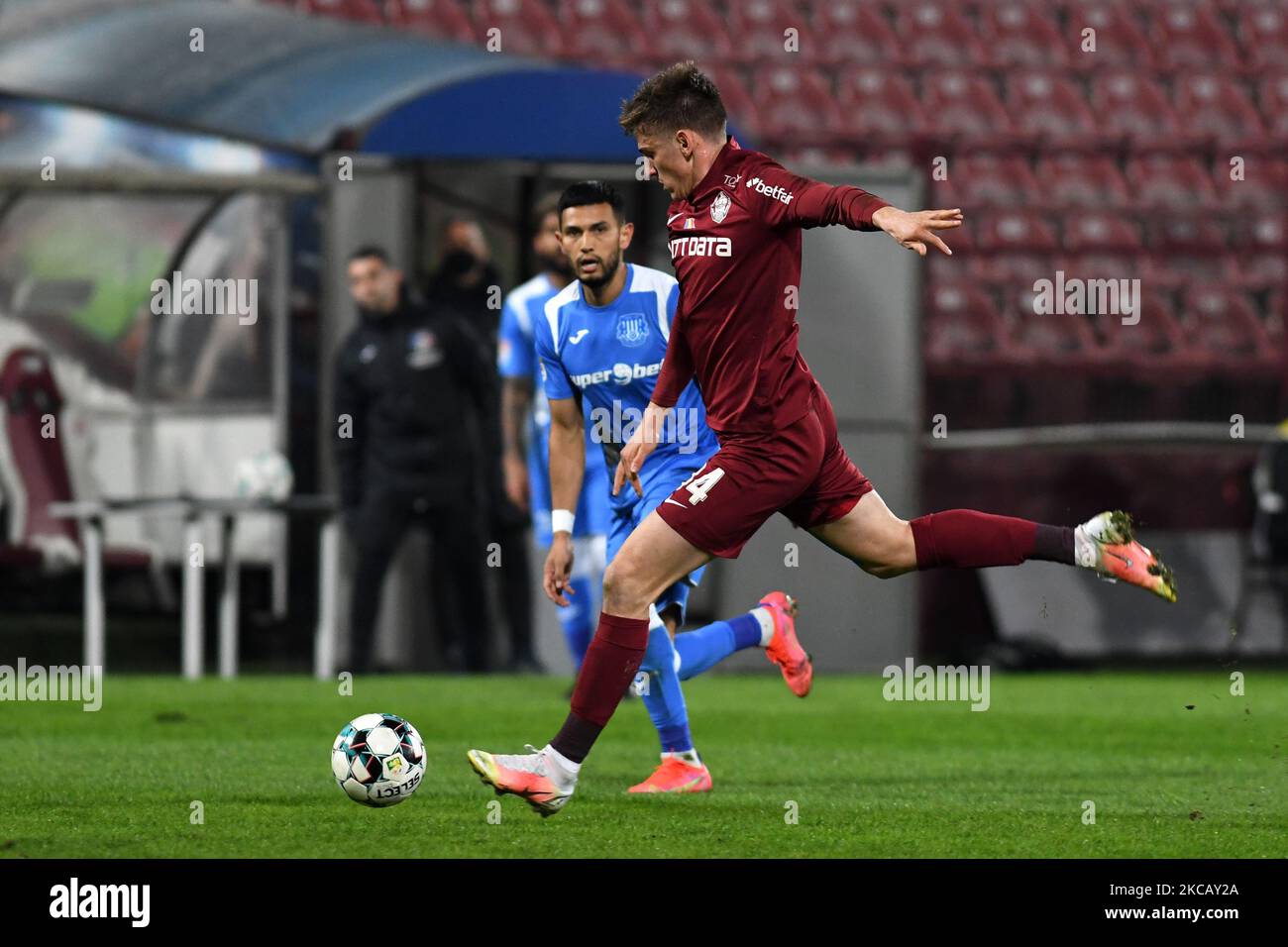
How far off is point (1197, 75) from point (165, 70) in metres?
9.56

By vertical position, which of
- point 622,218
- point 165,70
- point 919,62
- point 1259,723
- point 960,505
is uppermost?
point 919,62

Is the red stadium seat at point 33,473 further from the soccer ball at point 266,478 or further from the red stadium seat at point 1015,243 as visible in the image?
the red stadium seat at point 1015,243

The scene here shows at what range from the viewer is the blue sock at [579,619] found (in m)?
9.20

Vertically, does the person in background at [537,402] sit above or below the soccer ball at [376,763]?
above

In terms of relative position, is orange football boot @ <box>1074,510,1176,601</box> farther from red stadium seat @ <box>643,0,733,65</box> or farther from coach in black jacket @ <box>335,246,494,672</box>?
red stadium seat @ <box>643,0,733,65</box>

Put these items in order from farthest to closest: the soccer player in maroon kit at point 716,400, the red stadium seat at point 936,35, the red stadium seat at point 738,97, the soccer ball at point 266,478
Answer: the red stadium seat at point 936,35
the red stadium seat at point 738,97
the soccer ball at point 266,478
the soccer player in maroon kit at point 716,400

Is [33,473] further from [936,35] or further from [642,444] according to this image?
[936,35]

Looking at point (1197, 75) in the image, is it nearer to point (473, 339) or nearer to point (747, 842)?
point (473, 339)

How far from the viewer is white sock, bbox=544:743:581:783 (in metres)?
5.50

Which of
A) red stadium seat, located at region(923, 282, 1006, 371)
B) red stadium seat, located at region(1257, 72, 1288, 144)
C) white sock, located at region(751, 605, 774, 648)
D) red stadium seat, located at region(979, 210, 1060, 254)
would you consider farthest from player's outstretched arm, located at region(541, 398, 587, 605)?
red stadium seat, located at region(1257, 72, 1288, 144)

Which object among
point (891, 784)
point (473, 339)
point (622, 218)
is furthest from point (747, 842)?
point (473, 339)

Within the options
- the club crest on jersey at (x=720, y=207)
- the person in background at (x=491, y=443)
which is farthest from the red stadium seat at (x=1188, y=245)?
the club crest on jersey at (x=720, y=207)

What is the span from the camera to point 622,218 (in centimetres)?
677

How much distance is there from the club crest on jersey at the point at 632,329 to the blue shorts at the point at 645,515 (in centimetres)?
45
